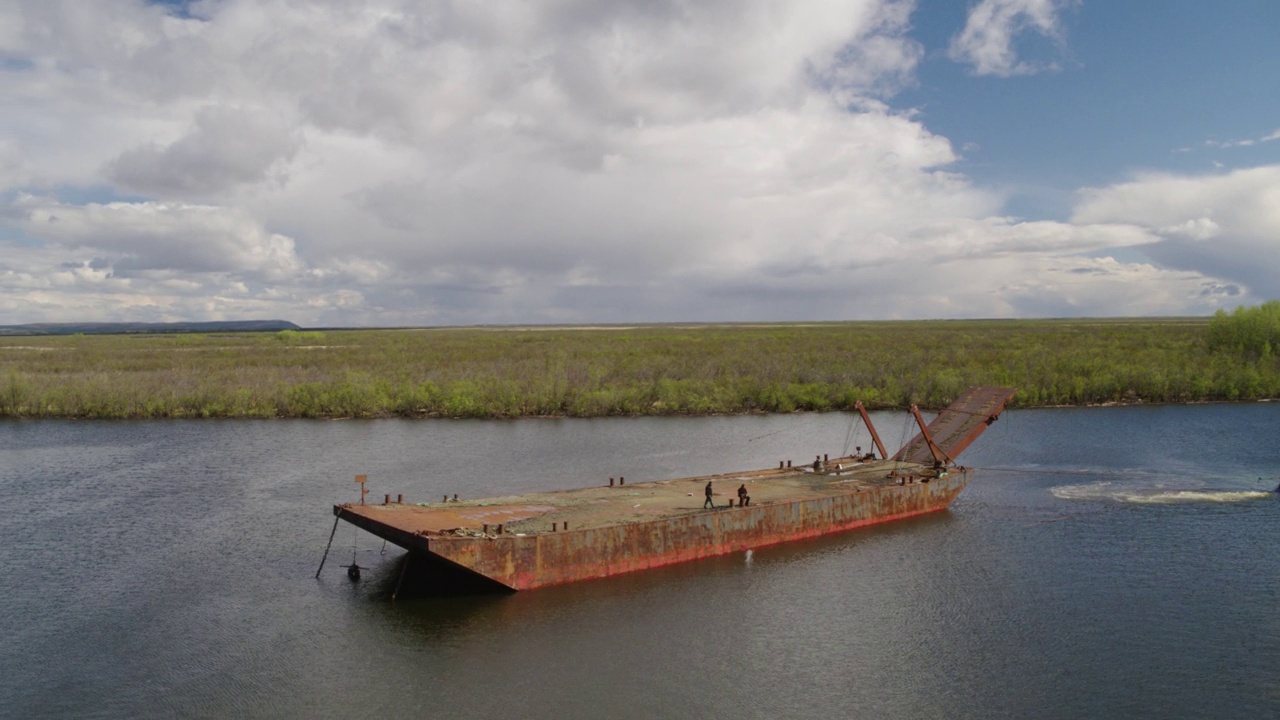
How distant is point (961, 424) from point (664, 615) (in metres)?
18.7

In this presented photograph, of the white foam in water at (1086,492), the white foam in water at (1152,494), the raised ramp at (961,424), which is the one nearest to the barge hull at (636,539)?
the raised ramp at (961,424)

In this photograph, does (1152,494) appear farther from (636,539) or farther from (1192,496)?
→ (636,539)

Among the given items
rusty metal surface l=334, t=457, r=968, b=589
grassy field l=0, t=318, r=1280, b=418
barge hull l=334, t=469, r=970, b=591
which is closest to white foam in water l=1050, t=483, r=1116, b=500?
rusty metal surface l=334, t=457, r=968, b=589

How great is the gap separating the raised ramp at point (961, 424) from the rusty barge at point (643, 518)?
0.10 m

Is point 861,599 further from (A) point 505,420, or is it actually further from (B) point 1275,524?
(A) point 505,420

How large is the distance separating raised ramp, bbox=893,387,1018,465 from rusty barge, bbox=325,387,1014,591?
104 millimetres

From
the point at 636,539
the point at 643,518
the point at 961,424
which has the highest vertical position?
the point at 961,424

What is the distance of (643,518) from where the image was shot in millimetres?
22453

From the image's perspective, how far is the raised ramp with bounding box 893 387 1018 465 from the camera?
103ft

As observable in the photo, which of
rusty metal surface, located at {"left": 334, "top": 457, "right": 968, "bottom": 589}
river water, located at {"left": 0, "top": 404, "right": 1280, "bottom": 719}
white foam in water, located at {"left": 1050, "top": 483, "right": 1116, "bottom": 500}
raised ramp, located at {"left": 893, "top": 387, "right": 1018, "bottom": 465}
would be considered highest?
raised ramp, located at {"left": 893, "top": 387, "right": 1018, "bottom": 465}

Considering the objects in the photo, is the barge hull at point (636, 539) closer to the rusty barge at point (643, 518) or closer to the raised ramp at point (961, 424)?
the rusty barge at point (643, 518)

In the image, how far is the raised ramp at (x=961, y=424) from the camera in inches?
1233

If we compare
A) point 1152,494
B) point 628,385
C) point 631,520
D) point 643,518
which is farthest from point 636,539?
point 628,385

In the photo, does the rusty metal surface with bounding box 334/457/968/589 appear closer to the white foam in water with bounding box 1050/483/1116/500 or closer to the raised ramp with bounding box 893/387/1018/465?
the raised ramp with bounding box 893/387/1018/465
